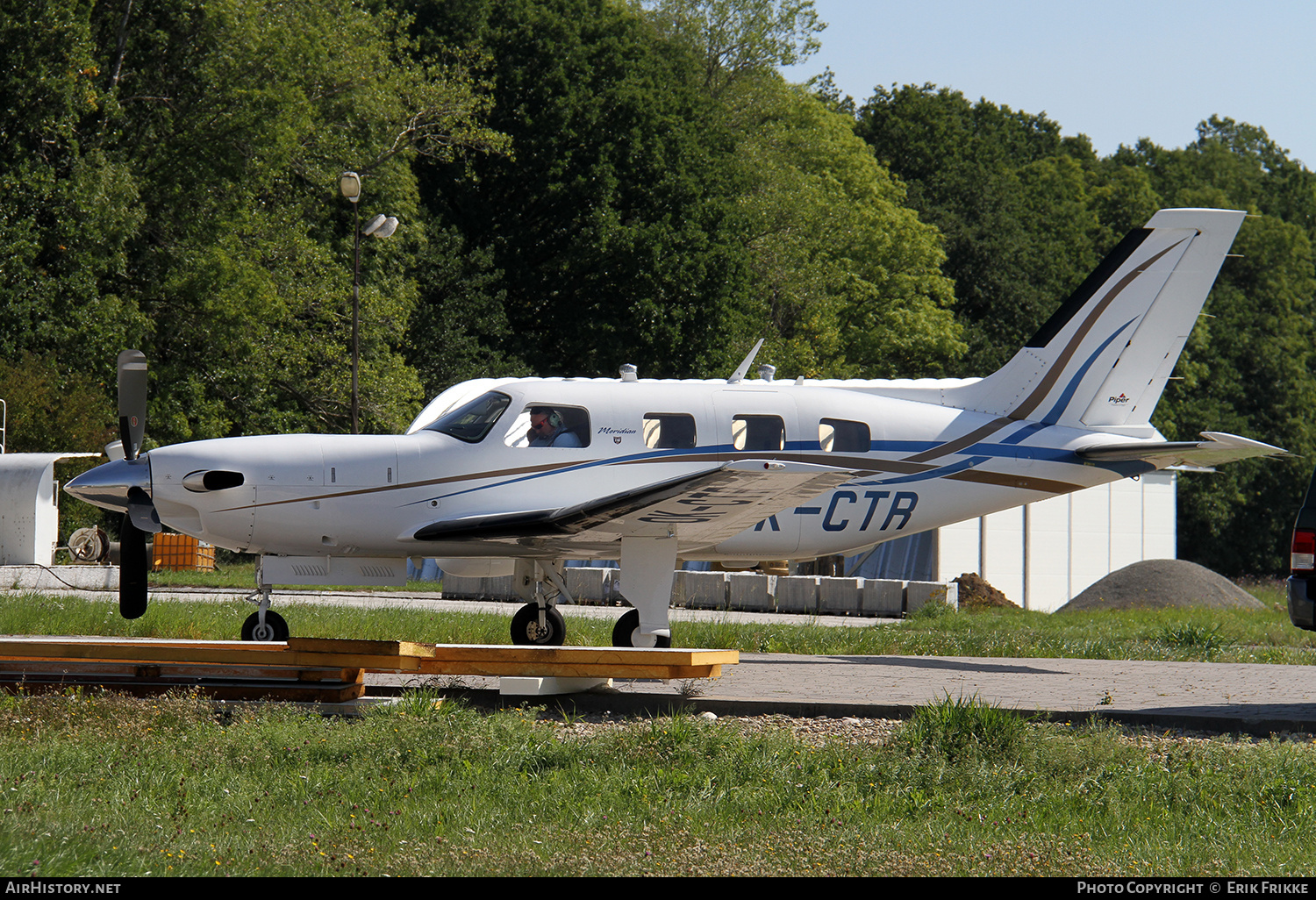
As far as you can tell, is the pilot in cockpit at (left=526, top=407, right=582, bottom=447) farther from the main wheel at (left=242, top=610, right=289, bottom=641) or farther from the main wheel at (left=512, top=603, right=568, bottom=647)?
the main wheel at (left=242, top=610, right=289, bottom=641)

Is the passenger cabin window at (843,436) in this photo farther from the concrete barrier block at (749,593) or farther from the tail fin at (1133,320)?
the concrete barrier block at (749,593)

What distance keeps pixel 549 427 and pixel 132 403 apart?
4492mm

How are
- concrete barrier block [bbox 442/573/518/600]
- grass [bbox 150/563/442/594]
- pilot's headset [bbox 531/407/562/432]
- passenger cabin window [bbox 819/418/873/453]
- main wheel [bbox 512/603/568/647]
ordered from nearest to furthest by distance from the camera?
pilot's headset [bbox 531/407/562/432] → main wheel [bbox 512/603/568/647] → passenger cabin window [bbox 819/418/873/453] → concrete barrier block [bbox 442/573/518/600] → grass [bbox 150/563/442/594]

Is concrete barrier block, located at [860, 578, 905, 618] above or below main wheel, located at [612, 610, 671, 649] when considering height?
below

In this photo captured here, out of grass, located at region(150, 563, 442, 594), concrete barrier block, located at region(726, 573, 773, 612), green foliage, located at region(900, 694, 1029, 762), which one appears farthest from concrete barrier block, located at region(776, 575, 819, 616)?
green foliage, located at region(900, 694, 1029, 762)

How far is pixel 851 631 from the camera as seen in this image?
685 inches

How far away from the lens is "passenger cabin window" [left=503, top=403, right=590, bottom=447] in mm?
12812

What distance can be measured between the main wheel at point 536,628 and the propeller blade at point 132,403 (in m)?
4.42

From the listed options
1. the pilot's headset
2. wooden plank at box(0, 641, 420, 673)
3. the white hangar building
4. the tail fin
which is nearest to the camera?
wooden plank at box(0, 641, 420, 673)

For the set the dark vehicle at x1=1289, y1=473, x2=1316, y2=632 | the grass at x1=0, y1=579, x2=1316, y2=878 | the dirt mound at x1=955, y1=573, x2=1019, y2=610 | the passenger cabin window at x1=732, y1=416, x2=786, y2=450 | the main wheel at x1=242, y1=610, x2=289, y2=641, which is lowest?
the dirt mound at x1=955, y1=573, x2=1019, y2=610

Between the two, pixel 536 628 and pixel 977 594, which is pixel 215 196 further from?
pixel 536 628

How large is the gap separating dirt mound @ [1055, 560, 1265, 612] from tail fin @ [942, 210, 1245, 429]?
10024mm
